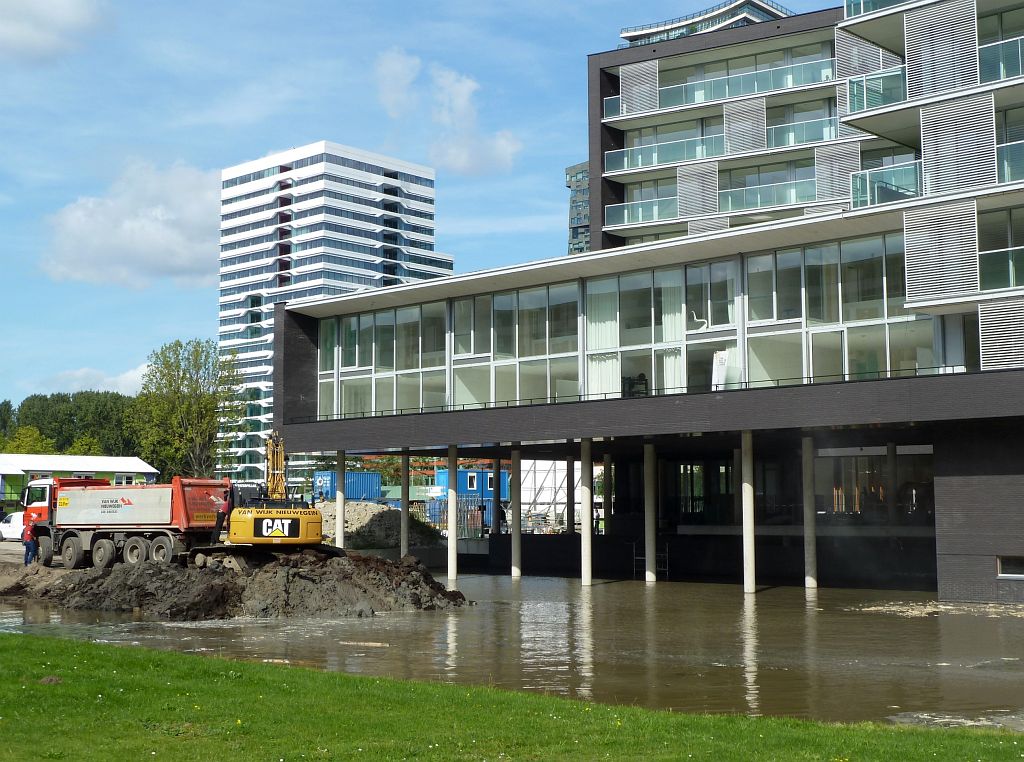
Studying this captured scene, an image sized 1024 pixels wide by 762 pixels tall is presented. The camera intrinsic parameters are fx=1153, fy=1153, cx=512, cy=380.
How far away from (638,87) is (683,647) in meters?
37.5

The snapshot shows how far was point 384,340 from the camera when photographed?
45.5m

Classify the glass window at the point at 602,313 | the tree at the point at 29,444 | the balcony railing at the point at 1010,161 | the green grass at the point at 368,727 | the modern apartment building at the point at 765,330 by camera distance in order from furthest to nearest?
the tree at the point at 29,444 < the glass window at the point at 602,313 < the modern apartment building at the point at 765,330 < the balcony railing at the point at 1010,161 < the green grass at the point at 368,727

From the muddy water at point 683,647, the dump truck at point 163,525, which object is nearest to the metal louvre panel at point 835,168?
the muddy water at point 683,647

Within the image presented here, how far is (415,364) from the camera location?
145 ft

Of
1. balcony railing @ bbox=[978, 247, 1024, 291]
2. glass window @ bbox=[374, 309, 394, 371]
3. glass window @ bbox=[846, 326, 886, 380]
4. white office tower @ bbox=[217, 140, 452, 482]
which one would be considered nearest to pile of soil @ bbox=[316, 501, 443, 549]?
glass window @ bbox=[374, 309, 394, 371]

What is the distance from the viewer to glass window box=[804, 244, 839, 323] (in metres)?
34.4

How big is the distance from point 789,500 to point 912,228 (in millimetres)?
20696

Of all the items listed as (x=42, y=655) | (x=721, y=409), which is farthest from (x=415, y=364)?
(x=42, y=655)

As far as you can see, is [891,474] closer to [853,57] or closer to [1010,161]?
[1010,161]

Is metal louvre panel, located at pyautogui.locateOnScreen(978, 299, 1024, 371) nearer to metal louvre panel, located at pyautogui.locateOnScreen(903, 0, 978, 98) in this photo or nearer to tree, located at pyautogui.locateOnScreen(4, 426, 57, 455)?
metal louvre panel, located at pyautogui.locateOnScreen(903, 0, 978, 98)

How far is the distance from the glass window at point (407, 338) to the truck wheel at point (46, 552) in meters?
14.2

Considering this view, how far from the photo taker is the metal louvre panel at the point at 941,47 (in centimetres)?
3297

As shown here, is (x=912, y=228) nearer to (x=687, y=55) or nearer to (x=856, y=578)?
(x=856, y=578)

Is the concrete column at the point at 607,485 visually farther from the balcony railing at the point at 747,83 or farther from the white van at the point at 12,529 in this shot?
the white van at the point at 12,529
